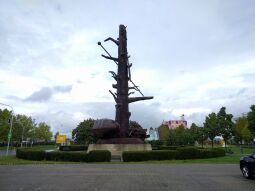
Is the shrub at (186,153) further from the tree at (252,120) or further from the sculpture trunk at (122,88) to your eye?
the tree at (252,120)

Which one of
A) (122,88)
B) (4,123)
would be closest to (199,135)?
(122,88)

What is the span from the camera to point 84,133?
85688mm

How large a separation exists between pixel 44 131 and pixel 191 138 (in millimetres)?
51649

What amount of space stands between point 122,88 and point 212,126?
87.9 ft

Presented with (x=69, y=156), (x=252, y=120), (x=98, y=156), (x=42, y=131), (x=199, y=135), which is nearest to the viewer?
(x=98, y=156)

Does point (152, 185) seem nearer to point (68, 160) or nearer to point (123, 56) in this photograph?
point (68, 160)

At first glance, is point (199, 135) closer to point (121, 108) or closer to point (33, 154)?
point (121, 108)

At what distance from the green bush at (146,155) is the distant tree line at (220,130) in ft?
97.9

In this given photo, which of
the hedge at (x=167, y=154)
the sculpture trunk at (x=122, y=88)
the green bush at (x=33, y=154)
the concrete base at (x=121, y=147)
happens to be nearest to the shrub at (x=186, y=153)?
the hedge at (x=167, y=154)

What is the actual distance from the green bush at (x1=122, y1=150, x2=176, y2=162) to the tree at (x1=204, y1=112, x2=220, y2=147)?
96.6ft

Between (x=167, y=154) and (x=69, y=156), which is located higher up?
(x=167, y=154)

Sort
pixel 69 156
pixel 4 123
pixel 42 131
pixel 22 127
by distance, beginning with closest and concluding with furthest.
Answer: pixel 69 156
pixel 4 123
pixel 22 127
pixel 42 131

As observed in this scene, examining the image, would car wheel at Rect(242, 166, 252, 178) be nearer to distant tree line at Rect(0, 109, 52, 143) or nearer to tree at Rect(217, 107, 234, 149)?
tree at Rect(217, 107, 234, 149)

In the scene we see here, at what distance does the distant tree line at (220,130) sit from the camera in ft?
196
